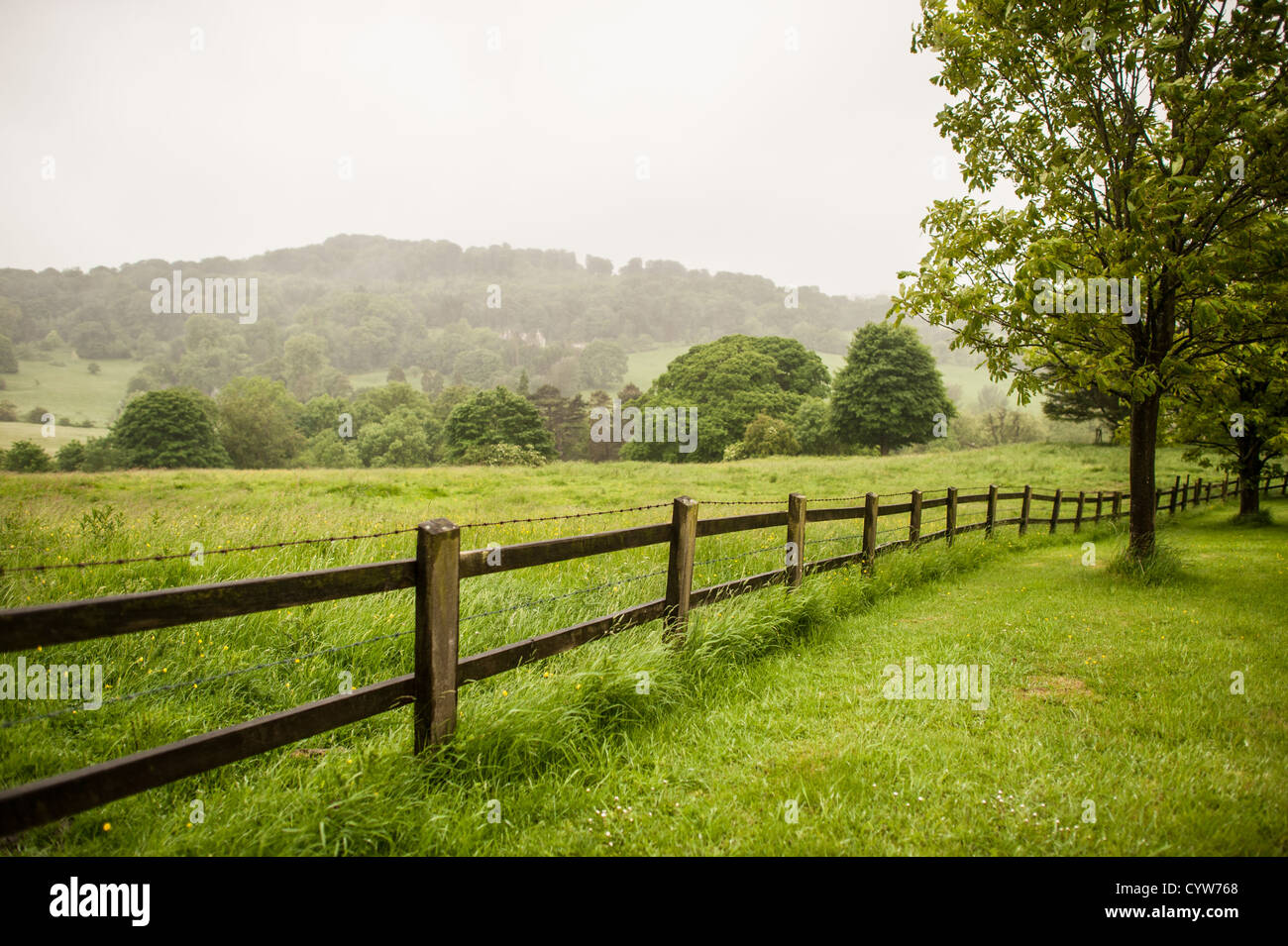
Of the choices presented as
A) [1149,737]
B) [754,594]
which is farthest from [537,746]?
[1149,737]

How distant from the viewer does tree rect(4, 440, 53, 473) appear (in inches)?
1583

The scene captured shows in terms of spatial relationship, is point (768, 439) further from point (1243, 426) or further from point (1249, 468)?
point (1243, 426)

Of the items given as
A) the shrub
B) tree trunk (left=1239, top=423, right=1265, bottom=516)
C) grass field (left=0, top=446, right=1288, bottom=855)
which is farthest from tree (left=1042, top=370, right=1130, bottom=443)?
grass field (left=0, top=446, right=1288, bottom=855)

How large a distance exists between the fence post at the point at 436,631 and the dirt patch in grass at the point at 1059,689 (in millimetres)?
4546

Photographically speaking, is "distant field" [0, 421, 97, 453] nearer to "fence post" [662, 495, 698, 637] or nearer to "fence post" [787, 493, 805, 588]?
"fence post" [662, 495, 698, 637]

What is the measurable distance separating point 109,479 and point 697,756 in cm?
2670

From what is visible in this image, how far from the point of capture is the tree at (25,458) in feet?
132

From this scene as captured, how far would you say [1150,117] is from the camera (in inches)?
330

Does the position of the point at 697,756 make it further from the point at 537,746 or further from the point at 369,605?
the point at 369,605

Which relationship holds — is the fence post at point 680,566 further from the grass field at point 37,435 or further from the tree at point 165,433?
the grass field at point 37,435

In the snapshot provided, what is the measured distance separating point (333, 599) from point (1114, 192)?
11033mm

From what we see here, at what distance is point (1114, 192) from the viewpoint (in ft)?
27.7

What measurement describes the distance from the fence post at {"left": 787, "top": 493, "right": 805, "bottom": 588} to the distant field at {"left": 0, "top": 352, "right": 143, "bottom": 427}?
95.3 meters

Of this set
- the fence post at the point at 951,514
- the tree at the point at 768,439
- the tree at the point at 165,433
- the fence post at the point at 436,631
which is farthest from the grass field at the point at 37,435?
the fence post at the point at 951,514
